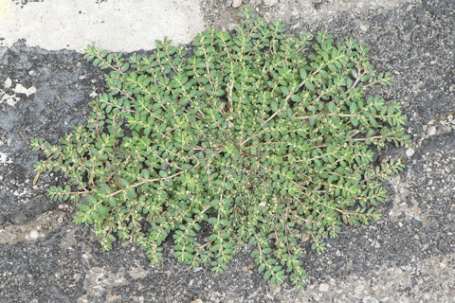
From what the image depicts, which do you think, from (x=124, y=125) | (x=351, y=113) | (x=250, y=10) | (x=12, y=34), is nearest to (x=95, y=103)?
(x=124, y=125)

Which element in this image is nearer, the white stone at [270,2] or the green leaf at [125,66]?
the green leaf at [125,66]

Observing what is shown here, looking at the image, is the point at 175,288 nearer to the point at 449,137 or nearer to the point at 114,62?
the point at 114,62

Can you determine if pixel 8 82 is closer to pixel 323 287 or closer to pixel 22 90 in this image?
pixel 22 90

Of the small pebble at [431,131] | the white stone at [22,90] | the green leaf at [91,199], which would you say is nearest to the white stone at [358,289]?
the small pebble at [431,131]

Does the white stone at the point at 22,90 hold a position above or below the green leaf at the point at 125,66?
above

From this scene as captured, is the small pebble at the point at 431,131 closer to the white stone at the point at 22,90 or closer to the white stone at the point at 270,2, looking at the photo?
the white stone at the point at 270,2

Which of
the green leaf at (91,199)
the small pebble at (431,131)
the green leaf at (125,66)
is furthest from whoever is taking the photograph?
the small pebble at (431,131)
